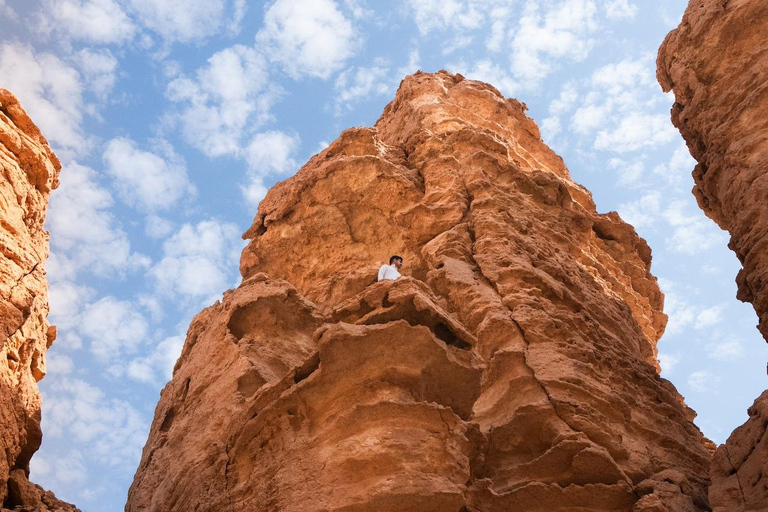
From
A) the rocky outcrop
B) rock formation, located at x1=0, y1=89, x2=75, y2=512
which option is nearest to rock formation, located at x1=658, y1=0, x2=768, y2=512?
the rocky outcrop

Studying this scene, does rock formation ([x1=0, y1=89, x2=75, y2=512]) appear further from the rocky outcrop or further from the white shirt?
the rocky outcrop

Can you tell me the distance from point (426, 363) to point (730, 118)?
12.3 meters

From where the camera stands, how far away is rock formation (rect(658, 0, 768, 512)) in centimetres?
1571

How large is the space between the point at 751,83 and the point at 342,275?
11097 millimetres

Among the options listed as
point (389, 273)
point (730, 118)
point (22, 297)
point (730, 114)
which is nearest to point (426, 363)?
point (389, 273)

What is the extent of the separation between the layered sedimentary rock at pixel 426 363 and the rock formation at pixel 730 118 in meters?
2.47

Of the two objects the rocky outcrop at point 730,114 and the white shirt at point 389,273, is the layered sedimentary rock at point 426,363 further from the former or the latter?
the rocky outcrop at point 730,114

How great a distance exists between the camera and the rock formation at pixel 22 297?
10484 millimetres

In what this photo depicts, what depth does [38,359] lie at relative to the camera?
12.4 metres

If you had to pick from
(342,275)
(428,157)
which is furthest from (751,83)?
(342,275)

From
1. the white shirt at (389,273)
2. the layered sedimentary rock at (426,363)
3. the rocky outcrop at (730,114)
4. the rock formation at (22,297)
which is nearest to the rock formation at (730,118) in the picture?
the rocky outcrop at (730,114)

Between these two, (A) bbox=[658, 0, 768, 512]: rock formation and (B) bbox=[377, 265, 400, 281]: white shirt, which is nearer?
(B) bbox=[377, 265, 400, 281]: white shirt

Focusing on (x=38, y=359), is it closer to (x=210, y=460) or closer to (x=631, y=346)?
(x=210, y=460)

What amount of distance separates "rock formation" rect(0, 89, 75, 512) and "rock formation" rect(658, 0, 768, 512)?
33.9ft
